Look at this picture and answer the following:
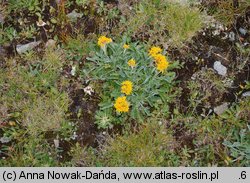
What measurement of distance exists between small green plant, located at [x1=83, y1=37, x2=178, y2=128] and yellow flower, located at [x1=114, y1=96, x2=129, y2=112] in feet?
0.07

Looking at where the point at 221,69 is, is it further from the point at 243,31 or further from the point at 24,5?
the point at 24,5

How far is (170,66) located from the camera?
417 cm

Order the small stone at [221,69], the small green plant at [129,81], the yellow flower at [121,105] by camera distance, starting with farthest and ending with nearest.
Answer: the small stone at [221,69]
the small green plant at [129,81]
the yellow flower at [121,105]

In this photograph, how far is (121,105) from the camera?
3924 millimetres

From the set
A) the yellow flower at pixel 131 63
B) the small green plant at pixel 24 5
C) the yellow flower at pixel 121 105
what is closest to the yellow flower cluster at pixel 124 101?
the yellow flower at pixel 121 105

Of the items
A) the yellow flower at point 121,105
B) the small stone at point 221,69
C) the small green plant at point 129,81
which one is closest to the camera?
the yellow flower at point 121,105

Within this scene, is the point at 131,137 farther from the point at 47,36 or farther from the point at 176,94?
the point at 47,36

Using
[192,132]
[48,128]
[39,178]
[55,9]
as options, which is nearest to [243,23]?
[192,132]

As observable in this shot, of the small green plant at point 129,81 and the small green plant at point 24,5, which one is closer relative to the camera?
the small green plant at point 129,81

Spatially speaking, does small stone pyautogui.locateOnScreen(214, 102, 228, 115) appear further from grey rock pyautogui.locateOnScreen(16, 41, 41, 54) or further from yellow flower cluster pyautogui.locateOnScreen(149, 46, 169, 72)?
grey rock pyautogui.locateOnScreen(16, 41, 41, 54)

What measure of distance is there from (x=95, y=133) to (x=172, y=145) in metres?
0.71

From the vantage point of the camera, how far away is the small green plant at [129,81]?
403cm

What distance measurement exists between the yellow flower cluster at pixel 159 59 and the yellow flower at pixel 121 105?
1.37 ft

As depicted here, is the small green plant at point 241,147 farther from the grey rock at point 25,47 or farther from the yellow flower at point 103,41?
the grey rock at point 25,47
